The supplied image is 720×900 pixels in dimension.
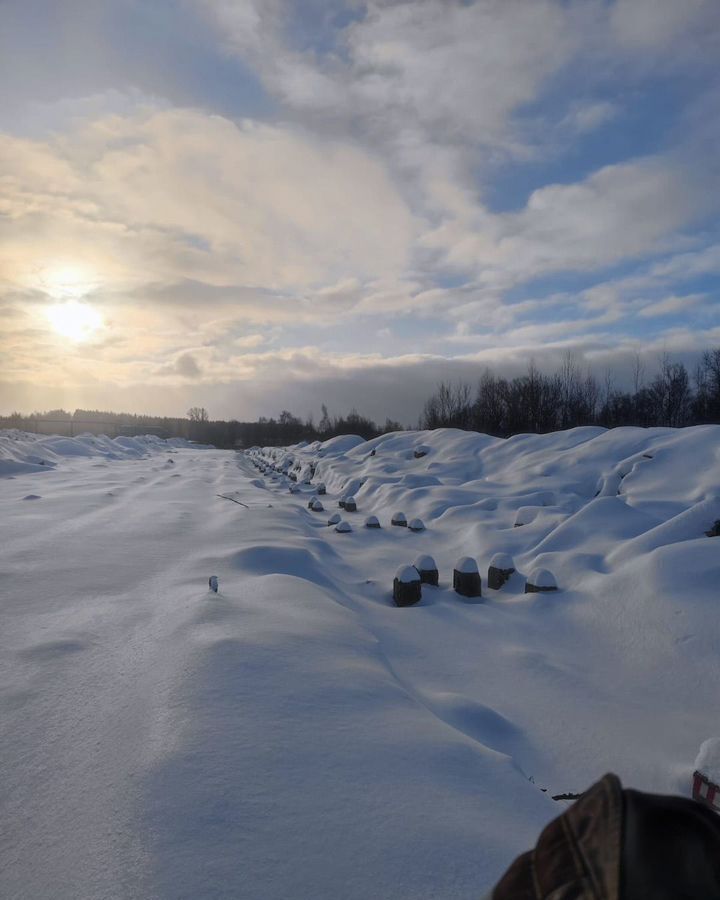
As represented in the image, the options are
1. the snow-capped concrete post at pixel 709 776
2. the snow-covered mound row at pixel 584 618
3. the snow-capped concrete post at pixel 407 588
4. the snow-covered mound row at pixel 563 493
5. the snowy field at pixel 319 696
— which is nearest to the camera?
the snowy field at pixel 319 696

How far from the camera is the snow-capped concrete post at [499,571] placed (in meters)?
4.98

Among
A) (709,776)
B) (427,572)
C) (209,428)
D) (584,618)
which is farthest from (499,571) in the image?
(209,428)

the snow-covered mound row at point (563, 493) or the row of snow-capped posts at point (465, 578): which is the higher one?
the snow-covered mound row at point (563, 493)

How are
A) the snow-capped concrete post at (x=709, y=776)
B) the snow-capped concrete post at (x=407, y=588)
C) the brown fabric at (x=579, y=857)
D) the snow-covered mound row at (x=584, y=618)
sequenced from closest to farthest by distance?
1. the brown fabric at (x=579, y=857)
2. the snow-capped concrete post at (x=709, y=776)
3. the snow-covered mound row at (x=584, y=618)
4. the snow-capped concrete post at (x=407, y=588)

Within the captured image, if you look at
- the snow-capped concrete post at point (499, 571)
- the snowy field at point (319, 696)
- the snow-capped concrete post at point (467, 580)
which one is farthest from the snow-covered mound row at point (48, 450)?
the snow-capped concrete post at point (499, 571)

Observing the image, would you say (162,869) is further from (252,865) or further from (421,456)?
(421,456)

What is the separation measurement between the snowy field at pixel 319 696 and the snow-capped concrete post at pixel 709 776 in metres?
0.44

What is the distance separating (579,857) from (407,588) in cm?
405

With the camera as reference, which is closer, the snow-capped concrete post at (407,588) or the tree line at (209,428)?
the snow-capped concrete post at (407,588)

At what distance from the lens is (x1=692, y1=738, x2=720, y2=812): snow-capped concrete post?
6.32ft

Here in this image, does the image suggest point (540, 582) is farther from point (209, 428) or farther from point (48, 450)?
point (209, 428)

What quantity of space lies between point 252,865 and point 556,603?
3.61 m

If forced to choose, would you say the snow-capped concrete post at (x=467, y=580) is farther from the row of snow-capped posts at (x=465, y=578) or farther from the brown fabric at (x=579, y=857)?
the brown fabric at (x=579, y=857)

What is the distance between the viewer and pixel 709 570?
394 cm
